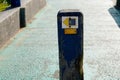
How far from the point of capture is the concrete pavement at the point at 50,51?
250 inches

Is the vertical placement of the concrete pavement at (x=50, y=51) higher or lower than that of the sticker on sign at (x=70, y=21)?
lower

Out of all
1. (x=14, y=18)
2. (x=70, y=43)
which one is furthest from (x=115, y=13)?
(x=70, y=43)

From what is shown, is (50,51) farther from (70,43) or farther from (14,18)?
(70,43)

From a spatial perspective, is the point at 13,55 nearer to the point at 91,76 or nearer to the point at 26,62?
the point at 26,62

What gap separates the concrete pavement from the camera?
6344mm

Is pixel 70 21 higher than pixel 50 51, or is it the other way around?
pixel 70 21

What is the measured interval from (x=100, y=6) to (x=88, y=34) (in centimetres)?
527

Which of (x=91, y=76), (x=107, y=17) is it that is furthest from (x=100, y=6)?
(x=91, y=76)

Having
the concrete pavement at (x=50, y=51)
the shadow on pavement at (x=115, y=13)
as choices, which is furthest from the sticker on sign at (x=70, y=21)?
the shadow on pavement at (x=115, y=13)

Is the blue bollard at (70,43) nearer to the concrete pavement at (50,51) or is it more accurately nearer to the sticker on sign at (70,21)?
the sticker on sign at (70,21)

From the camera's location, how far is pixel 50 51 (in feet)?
25.6

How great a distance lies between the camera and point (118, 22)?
1091 centimetres

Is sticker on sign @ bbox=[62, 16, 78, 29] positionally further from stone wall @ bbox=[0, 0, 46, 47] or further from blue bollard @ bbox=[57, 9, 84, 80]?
stone wall @ bbox=[0, 0, 46, 47]

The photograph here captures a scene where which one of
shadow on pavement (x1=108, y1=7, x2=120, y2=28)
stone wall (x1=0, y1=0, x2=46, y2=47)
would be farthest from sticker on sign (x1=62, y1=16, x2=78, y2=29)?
shadow on pavement (x1=108, y1=7, x2=120, y2=28)
